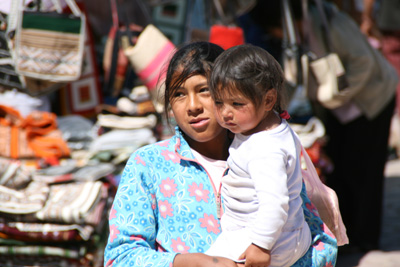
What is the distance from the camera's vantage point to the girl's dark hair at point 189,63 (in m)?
1.77

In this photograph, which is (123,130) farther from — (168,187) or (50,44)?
(168,187)

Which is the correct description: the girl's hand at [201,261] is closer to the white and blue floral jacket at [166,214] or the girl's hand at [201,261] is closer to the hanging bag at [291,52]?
the white and blue floral jacket at [166,214]

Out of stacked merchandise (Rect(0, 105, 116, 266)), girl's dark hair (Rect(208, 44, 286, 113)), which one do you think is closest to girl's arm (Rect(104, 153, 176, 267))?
girl's dark hair (Rect(208, 44, 286, 113))

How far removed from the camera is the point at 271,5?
14.6 feet

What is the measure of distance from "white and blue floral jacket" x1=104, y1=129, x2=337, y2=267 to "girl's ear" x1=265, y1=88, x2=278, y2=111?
32 centimetres

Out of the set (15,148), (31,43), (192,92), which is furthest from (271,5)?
(192,92)

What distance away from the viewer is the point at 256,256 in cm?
150

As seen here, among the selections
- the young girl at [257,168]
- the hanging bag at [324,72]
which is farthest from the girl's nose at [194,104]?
the hanging bag at [324,72]

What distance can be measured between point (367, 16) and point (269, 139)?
508 centimetres

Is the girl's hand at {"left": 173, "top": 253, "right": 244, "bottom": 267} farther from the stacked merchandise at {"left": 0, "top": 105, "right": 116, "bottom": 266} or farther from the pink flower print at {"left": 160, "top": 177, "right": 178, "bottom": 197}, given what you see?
the stacked merchandise at {"left": 0, "top": 105, "right": 116, "bottom": 266}

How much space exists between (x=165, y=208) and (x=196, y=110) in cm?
31

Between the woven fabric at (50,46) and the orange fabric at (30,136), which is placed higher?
the woven fabric at (50,46)

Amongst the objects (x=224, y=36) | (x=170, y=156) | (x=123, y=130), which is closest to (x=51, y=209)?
(x=123, y=130)

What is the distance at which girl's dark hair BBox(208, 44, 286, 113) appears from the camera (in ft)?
5.07
